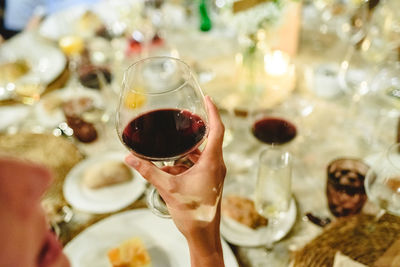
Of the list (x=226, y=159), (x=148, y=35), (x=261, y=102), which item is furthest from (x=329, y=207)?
(x=148, y=35)

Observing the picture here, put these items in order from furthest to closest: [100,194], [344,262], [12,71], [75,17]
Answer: [75,17] < [12,71] < [100,194] < [344,262]

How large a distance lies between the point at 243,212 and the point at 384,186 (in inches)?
12.7

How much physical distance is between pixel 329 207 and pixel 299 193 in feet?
0.30

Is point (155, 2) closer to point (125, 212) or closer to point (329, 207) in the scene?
point (125, 212)

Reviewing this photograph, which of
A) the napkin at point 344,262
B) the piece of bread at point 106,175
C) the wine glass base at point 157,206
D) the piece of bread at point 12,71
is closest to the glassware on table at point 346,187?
the napkin at point 344,262

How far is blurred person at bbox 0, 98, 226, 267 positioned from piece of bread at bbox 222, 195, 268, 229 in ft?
0.73

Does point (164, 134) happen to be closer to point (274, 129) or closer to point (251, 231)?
point (251, 231)

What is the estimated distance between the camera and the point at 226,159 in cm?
109

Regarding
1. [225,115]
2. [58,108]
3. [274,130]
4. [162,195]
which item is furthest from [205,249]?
[58,108]

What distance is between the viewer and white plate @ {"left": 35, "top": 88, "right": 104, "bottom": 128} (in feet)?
4.09

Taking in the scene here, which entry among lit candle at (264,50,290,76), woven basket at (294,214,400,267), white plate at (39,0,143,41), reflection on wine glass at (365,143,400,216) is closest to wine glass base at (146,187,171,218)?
woven basket at (294,214,400,267)

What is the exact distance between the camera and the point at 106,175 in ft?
A: 3.24

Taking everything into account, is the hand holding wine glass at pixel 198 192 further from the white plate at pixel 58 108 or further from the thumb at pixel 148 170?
the white plate at pixel 58 108

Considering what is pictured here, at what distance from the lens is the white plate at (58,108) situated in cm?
125
